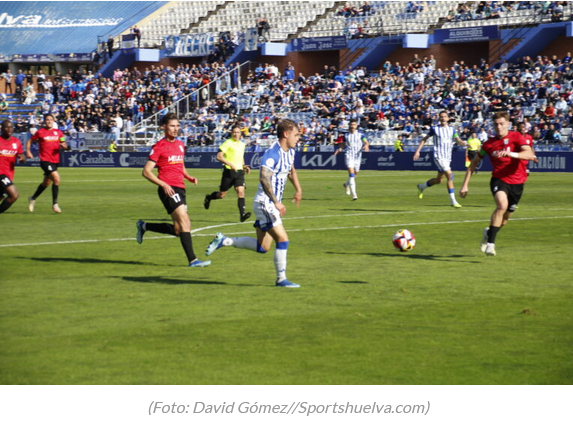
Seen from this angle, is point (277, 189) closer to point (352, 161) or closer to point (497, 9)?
point (352, 161)

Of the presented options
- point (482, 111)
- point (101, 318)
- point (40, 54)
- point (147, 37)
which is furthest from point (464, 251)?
point (40, 54)

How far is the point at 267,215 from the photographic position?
10648 millimetres

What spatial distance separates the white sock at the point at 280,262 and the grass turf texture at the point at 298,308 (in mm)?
228

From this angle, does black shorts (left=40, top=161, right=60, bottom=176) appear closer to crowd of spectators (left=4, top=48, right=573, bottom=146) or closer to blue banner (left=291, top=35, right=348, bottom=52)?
crowd of spectators (left=4, top=48, right=573, bottom=146)

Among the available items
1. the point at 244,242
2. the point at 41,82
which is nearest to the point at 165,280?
the point at 244,242

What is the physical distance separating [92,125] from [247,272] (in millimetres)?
53866

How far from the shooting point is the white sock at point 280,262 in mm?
10594

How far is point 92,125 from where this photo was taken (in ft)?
210

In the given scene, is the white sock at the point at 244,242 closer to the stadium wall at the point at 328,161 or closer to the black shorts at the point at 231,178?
the black shorts at the point at 231,178

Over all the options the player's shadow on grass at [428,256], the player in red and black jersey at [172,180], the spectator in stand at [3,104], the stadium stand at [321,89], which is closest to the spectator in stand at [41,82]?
the stadium stand at [321,89]

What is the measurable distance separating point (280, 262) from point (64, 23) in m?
77.6

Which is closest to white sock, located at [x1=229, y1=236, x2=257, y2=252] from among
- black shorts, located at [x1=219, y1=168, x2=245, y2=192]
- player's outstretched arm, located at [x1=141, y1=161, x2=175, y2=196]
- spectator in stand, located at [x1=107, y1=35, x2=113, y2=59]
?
player's outstretched arm, located at [x1=141, y1=161, x2=175, y2=196]

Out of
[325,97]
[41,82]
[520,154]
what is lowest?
[520,154]

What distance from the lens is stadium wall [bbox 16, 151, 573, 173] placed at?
1641 inches
